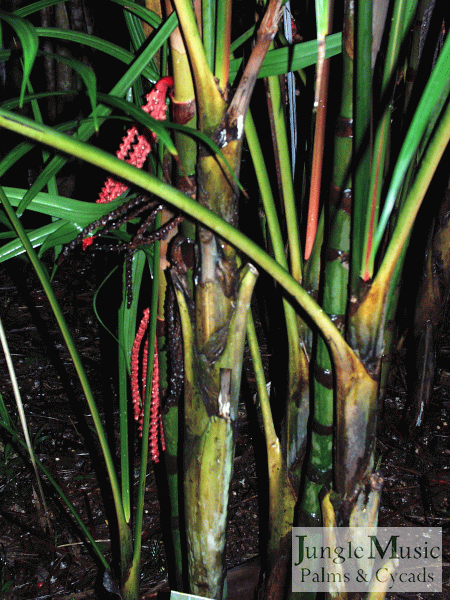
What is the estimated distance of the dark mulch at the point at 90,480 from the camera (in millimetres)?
822

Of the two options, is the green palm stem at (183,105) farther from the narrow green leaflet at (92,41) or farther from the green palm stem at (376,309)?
the green palm stem at (376,309)

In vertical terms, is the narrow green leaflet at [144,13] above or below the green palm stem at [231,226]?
above

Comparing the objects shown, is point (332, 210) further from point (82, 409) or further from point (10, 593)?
point (82, 409)

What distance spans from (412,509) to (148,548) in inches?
19.6

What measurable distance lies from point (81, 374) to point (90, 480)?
0.70 metres

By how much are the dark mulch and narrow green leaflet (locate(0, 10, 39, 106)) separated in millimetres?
731

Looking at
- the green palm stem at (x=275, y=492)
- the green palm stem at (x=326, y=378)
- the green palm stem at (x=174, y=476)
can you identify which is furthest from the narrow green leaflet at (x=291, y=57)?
the green palm stem at (x=174, y=476)

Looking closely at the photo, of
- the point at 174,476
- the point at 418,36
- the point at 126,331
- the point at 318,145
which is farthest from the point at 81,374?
the point at 418,36

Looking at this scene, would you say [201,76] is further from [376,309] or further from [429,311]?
Result: [429,311]

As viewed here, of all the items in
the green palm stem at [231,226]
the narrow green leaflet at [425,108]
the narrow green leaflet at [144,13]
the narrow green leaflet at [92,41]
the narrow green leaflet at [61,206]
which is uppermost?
the narrow green leaflet at [144,13]

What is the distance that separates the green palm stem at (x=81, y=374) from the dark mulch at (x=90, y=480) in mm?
287

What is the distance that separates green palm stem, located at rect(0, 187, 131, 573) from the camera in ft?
1.12

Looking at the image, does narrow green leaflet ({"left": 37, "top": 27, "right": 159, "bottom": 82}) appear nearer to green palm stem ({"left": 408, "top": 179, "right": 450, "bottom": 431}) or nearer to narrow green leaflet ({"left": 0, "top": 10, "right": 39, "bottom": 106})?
narrow green leaflet ({"left": 0, "top": 10, "right": 39, "bottom": 106})

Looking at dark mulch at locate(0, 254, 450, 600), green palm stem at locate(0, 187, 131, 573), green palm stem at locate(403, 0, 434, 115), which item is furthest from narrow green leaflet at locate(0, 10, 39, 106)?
dark mulch at locate(0, 254, 450, 600)
